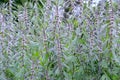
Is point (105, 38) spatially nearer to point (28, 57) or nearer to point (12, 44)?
point (28, 57)

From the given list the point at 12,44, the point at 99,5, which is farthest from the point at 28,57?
the point at 99,5

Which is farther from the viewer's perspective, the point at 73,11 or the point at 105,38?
the point at 73,11

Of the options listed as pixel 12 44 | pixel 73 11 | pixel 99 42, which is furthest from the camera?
pixel 12 44

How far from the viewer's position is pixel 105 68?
2.98 meters

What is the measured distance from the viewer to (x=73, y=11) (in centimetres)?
327

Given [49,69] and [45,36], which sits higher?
[45,36]

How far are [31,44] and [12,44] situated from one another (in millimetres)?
462

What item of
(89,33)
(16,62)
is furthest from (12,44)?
(89,33)

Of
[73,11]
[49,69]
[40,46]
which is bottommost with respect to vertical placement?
[49,69]

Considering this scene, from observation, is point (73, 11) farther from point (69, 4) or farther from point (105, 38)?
point (105, 38)

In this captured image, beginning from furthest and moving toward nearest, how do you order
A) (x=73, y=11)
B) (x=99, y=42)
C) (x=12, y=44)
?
(x=12, y=44) < (x=73, y=11) < (x=99, y=42)

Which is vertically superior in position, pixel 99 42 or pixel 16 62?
pixel 99 42

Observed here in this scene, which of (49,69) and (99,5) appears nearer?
(49,69)

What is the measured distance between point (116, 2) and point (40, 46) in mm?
833
